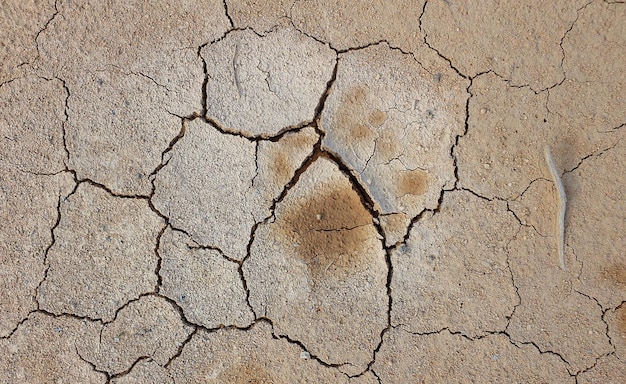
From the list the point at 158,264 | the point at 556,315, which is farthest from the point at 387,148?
the point at 158,264

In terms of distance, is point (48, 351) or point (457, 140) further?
point (457, 140)

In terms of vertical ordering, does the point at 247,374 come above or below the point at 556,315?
below

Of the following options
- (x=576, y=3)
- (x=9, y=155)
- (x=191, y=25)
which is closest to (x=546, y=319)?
(x=576, y=3)

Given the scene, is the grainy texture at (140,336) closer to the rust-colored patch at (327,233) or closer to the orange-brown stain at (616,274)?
the rust-colored patch at (327,233)

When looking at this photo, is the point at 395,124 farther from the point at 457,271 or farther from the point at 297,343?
the point at 297,343

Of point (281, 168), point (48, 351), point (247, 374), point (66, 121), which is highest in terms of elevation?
point (281, 168)

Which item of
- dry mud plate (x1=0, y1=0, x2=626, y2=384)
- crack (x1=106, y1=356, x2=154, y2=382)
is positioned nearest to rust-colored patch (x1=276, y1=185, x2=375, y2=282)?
dry mud plate (x1=0, y1=0, x2=626, y2=384)
